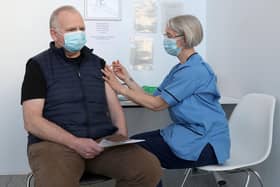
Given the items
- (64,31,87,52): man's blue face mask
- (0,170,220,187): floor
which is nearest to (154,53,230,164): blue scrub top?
(64,31,87,52): man's blue face mask

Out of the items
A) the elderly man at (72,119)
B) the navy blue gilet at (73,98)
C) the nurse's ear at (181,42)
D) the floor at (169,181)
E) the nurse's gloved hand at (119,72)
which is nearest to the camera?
the elderly man at (72,119)

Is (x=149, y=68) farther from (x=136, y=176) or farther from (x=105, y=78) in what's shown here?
(x=136, y=176)

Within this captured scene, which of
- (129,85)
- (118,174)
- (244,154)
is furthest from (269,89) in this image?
(118,174)

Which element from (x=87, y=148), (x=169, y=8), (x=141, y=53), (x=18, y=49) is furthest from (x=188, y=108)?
(x=18, y=49)

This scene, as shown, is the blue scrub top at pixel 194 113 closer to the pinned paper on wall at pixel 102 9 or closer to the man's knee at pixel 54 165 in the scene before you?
the man's knee at pixel 54 165

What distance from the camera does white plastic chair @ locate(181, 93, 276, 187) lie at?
2.10 m

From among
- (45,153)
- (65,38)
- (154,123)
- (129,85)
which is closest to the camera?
(45,153)

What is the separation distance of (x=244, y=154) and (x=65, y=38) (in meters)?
1.17

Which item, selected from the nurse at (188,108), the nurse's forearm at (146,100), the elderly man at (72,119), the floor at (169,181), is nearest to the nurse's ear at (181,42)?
the nurse at (188,108)

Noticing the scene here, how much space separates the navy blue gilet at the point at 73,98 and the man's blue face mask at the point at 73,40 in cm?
5

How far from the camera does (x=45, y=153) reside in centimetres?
188

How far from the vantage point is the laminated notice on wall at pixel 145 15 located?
11.1ft

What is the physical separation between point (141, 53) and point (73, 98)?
1.47 metres

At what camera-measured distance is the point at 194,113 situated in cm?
215
